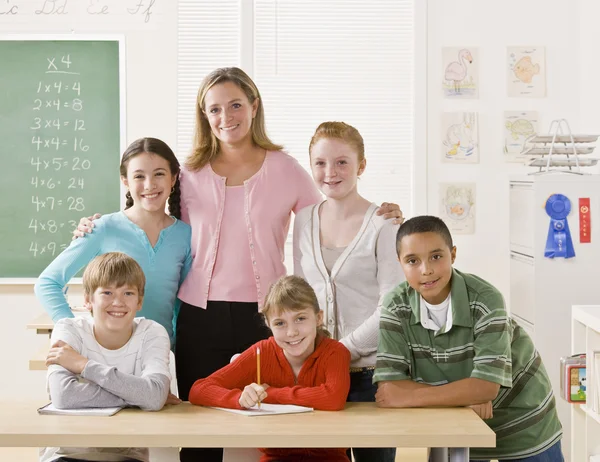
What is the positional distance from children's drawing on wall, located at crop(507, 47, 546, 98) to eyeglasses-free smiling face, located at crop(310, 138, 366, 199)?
210 centimetres

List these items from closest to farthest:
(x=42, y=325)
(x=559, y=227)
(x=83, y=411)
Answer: (x=83, y=411), (x=42, y=325), (x=559, y=227)

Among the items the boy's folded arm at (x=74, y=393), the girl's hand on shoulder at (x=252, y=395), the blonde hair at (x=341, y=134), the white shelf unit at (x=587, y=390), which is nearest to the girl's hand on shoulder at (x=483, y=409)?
the girl's hand on shoulder at (x=252, y=395)

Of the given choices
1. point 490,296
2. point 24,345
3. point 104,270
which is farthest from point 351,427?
point 24,345

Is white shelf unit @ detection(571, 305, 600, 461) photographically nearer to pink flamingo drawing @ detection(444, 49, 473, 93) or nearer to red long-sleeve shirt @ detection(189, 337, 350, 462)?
red long-sleeve shirt @ detection(189, 337, 350, 462)

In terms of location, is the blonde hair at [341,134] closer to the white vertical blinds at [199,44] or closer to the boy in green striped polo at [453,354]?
the boy in green striped polo at [453,354]

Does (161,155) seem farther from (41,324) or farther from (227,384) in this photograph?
(41,324)

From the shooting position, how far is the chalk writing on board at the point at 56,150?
4.12 meters

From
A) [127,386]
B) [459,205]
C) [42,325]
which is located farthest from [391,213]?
[459,205]

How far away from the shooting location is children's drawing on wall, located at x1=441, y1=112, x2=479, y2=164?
4.04 metres

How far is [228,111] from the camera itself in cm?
235

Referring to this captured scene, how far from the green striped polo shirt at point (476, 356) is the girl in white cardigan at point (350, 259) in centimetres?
10

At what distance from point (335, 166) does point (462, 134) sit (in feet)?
6.57

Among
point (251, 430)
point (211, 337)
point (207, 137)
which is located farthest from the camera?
point (207, 137)

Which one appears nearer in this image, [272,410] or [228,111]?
[272,410]
